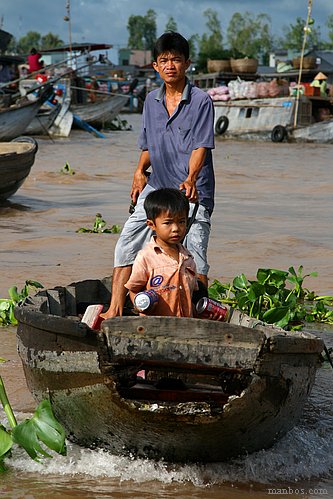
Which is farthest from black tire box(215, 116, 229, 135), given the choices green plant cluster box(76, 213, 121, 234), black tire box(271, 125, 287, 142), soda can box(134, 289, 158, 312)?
soda can box(134, 289, 158, 312)

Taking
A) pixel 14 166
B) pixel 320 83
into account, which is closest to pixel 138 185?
pixel 14 166

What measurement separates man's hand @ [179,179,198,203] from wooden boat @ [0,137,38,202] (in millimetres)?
6592

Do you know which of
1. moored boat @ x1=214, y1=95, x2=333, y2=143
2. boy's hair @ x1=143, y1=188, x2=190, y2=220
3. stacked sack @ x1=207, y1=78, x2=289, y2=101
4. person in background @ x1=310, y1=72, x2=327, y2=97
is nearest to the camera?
boy's hair @ x1=143, y1=188, x2=190, y2=220

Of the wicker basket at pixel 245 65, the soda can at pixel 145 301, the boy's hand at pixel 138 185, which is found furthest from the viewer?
the wicker basket at pixel 245 65

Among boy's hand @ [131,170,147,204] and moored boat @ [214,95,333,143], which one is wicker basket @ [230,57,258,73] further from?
boy's hand @ [131,170,147,204]

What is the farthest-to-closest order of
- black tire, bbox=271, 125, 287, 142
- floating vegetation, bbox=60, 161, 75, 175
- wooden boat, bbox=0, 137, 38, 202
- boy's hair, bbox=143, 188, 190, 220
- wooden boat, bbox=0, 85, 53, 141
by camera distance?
black tire, bbox=271, 125, 287, 142
wooden boat, bbox=0, 85, 53, 141
floating vegetation, bbox=60, 161, 75, 175
wooden boat, bbox=0, 137, 38, 202
boy's hair, bbox=143, 188, 190, 220

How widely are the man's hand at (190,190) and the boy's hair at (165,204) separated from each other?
323 mm

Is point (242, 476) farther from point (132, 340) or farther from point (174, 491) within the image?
point (132, 340)

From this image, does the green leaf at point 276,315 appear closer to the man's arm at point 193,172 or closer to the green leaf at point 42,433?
the man's arm at point 193,172

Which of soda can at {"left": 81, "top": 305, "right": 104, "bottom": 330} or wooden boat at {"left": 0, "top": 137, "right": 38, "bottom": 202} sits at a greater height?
soda can at {"left": 81, "top": 305, "right": 104, "bottom": 330}

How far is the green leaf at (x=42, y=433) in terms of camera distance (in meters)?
2.85

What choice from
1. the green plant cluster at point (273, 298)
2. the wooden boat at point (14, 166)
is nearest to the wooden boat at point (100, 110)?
the wooden boat at point (14, 166)

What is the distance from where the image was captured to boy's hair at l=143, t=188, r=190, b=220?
3.56 m

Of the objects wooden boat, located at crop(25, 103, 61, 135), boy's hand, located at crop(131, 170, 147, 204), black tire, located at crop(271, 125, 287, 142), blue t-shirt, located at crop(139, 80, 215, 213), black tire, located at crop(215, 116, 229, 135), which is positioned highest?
blue t-shirt, located at crop(139, 80, 215, 213)
